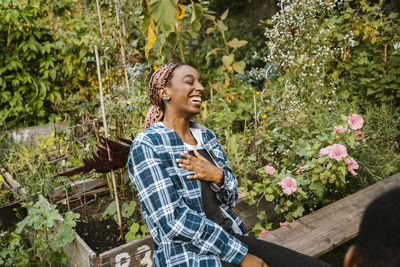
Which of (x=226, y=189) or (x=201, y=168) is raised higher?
(x=201, y=168)

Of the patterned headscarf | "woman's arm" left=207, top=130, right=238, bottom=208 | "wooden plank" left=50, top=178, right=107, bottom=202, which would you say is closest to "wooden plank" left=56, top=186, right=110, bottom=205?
"wooden plank" left=50, top=178, right=107, bottom=202

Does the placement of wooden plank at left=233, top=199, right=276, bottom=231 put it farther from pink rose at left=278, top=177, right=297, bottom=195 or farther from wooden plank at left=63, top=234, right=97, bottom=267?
wooden plank at left=63, top=234, right=97, bottom=267

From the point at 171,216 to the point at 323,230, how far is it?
1.13 m

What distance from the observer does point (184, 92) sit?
1469mm

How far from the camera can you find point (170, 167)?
4.39 feet

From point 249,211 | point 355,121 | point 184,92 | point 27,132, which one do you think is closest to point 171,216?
point 184,92

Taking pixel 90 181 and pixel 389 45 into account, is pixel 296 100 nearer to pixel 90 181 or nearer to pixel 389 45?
pixel 389 45

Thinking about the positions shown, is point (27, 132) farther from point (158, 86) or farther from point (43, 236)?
point (158, 86)

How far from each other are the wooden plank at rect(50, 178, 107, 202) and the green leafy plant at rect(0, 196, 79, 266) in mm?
530

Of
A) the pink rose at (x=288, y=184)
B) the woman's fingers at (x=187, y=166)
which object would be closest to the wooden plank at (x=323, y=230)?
the pink rose at (x=288, y=184)

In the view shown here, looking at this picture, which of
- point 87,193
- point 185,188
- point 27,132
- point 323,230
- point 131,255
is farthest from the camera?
point 27,132

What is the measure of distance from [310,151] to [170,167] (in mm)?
1287

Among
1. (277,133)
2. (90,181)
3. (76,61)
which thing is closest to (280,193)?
(277,133)

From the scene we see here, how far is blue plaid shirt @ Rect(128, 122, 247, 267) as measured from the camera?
122 centimetres
